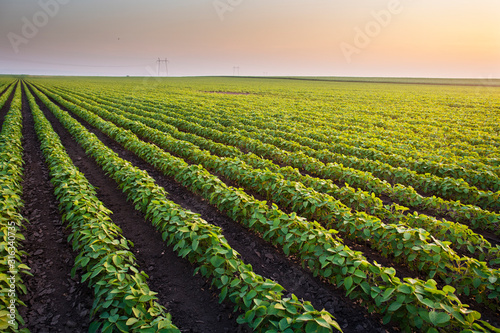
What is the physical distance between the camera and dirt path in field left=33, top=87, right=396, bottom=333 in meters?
4.00

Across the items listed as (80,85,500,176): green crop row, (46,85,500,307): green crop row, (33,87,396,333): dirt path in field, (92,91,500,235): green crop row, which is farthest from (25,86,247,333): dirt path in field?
(80,85,500,176): green crop row

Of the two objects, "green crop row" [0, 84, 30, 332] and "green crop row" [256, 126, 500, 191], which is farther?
"green crop row" [256, 126, 500, 191]

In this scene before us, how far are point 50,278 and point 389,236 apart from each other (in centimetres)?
629

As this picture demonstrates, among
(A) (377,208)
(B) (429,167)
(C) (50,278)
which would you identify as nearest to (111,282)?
(C) (50,278)

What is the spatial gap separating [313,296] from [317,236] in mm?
993

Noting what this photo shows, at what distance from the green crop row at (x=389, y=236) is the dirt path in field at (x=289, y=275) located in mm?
1209

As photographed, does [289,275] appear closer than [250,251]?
Yes

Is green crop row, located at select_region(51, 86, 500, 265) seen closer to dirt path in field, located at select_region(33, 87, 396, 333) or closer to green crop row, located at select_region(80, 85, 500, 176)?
dirt path in field, located at select_region(33, 87, 396, 333)

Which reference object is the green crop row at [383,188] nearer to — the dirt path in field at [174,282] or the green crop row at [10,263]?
the dirt path in field at [174,282]

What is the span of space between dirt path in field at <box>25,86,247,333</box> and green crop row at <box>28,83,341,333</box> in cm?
26

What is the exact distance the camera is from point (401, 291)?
3285 mm

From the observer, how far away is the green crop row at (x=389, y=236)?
13.4 ft

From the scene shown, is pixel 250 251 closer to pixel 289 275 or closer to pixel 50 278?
pixel 289 275

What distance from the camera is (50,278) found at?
4.61m
